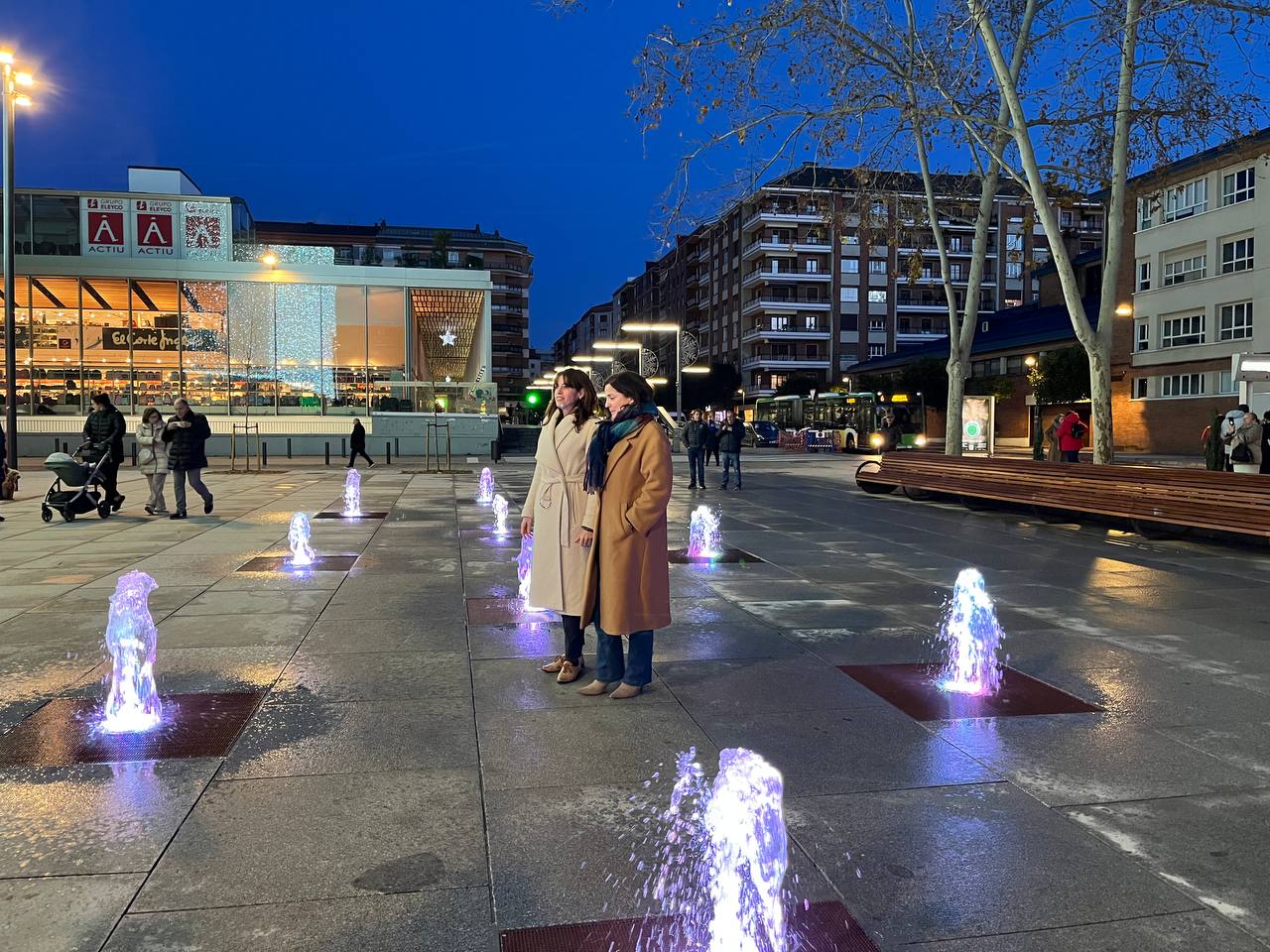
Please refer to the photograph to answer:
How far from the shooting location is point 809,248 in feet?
265

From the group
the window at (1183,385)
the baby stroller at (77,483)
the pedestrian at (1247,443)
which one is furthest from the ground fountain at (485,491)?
the window at (1183,385)

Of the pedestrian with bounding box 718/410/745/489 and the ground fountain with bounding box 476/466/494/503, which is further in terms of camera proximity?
the pedestrian with bounding box 718/410/745/489

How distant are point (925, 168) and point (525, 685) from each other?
17.8 metres

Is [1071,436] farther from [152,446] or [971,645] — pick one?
[152,446]

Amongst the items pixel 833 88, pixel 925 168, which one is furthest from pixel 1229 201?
pixel 833 88

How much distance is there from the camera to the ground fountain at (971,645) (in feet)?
18.2

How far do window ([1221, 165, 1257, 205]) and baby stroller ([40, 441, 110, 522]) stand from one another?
42.0m

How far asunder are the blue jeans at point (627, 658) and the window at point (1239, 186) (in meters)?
42.6

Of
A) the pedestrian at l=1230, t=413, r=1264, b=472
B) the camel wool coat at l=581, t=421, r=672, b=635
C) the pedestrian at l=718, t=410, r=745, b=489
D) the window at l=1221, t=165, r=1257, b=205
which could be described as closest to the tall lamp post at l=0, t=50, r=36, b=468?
the pedestrian at l=718, t=410, r=745, b=489

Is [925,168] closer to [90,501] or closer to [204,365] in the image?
[90,501]

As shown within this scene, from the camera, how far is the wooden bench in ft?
37.0

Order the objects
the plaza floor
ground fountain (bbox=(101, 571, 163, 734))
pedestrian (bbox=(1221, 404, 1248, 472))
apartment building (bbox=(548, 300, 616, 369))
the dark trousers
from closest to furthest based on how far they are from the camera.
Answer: the plaza floor
ground fountain (bbox=(101, 571, 163, 734))
the dark trousers
pedestrian (bbox=(1221, 404, 1248, 472))
apartment building (bbox=(548, 300, 616, 369))

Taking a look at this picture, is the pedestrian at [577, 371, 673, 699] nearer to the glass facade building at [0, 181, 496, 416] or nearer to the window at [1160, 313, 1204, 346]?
the glass facade building at [0, 181, 496, 416]

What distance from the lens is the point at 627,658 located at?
525cm
